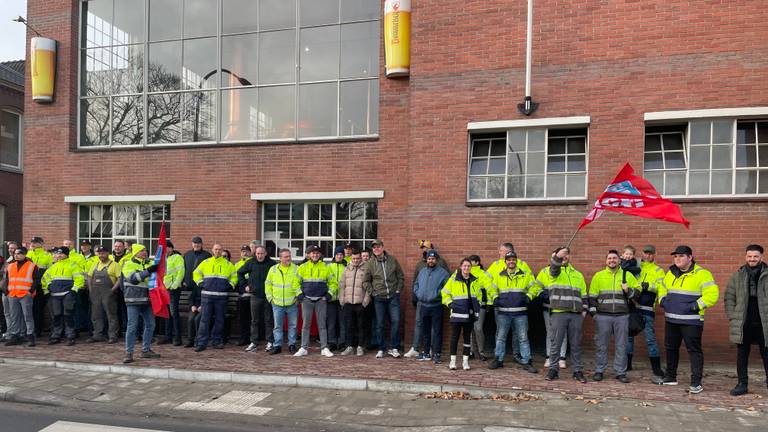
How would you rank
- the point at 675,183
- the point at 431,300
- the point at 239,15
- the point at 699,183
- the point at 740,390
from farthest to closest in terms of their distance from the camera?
the point at 239,15
the point at 675,183
the point at 699,183
the point at 431,300
the point at 740,390

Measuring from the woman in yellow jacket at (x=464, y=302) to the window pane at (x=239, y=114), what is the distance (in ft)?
19.4

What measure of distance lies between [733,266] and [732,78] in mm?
3026

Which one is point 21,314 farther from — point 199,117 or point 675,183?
point 675,183

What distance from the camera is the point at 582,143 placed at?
30.9 feet

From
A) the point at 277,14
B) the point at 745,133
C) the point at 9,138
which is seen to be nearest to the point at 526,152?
the point at 745,133

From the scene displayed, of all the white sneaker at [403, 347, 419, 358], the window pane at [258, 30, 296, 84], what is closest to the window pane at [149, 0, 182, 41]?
the window pane at [258, 30, 296, 84]

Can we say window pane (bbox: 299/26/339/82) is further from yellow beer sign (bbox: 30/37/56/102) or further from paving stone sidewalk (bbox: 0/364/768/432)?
paving stone sidewalk (bbox: 0/364/768/432)

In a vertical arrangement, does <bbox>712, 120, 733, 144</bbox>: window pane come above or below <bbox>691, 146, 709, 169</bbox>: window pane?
above

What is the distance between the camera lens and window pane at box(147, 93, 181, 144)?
1216 centimetres

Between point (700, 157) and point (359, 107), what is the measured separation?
636 cm

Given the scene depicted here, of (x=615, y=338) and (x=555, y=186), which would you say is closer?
(x=615, y=338)

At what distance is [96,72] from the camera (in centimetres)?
1279

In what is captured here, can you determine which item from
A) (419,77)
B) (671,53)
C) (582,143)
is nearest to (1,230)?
(419,77)

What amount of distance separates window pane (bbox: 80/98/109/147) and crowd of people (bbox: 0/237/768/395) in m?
2.92
